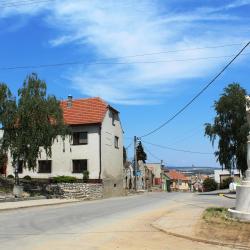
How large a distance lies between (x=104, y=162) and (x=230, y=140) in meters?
12.8

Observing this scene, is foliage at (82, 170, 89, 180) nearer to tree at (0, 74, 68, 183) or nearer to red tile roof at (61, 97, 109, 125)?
red tile roof at (61, 97, 109, 125)

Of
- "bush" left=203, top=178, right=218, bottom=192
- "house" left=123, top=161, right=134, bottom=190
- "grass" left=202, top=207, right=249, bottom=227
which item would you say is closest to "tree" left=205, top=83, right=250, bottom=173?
"house" left=123, top=161, right=134, bottom=190

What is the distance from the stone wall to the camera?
136 feet

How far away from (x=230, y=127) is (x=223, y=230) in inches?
1555

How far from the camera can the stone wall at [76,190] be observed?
41.3m

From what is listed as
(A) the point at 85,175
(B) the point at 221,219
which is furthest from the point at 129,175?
(B) the point at 221,219

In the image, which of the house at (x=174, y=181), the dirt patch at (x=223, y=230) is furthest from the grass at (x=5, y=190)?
the house at (x=174, y=181)

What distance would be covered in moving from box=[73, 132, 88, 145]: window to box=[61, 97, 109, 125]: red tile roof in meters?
1.14

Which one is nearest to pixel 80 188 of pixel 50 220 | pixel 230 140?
pixel 230 140

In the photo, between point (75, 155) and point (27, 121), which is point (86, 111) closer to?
point (75, 155)

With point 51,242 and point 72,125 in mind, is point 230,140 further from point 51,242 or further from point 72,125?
point 51,242

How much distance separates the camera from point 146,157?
313ft

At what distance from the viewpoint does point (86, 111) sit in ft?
172

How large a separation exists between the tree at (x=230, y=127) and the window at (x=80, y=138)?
1252 centimetres
